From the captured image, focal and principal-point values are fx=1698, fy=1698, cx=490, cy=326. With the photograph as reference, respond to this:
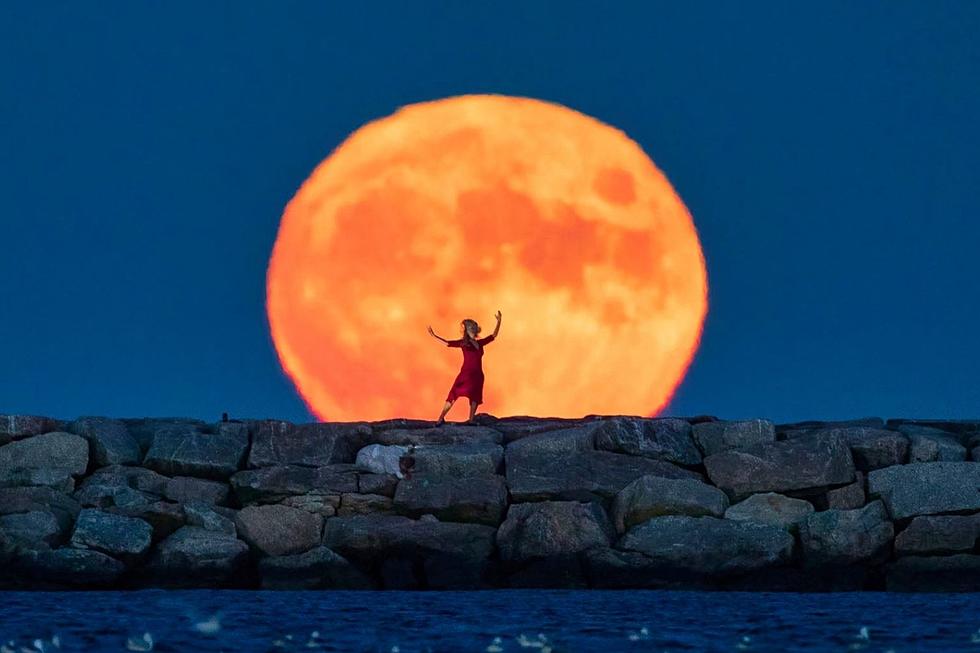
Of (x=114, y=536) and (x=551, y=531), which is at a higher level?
(x=551, y=531)

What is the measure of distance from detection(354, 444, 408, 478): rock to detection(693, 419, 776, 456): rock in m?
4.11

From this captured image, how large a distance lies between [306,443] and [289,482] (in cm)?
93

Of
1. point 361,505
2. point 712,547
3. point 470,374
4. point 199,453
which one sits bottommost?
point 712,547

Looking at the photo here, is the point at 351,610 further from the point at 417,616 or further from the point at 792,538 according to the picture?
the point at 792,538

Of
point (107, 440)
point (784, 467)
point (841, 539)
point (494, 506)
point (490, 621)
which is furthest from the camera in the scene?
point (107, 440)

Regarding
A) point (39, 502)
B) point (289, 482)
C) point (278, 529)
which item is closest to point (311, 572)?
point (278, 529)

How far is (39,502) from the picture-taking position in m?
22.4

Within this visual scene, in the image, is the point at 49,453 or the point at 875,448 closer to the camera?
the point at 875,448

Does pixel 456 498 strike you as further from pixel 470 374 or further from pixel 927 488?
pixel 927 488

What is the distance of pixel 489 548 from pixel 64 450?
622 centimetres

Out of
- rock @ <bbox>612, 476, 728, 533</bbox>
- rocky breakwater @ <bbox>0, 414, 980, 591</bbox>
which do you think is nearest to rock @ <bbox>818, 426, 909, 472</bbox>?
rocky breakwater @ <bbox>0, 414, 980, 591</bbox>

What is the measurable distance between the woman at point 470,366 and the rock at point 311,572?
3.54 meters

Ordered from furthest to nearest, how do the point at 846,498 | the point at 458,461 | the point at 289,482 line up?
the point at 458,461 → the point at 289,482 → the point at 846,498

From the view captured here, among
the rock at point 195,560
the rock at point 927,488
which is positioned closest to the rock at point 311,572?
the rock at point 195,560
